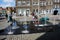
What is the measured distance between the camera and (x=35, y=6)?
56969mm

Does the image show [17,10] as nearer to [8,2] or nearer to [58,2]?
[58,2]

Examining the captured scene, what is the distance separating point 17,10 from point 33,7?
16.5 ft

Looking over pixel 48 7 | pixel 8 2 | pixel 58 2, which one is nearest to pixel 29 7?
pixel 48 7

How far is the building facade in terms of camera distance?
55.5m

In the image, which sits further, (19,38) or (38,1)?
(38,1)

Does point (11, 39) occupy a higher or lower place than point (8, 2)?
lower

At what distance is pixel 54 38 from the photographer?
822cm

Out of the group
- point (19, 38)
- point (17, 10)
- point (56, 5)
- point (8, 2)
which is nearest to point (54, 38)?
point (19, 38)

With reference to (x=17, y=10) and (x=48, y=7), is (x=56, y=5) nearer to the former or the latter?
(x=48, y=7)

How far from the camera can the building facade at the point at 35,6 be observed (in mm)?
55469

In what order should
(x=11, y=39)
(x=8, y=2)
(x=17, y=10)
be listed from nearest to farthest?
(x=11, y=39)
(x=8, y=2)
(x=17, y=10)

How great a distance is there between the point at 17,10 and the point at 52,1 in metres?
11.7

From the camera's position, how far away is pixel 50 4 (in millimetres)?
57594

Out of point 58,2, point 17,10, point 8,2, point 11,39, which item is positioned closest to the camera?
point 11,39
